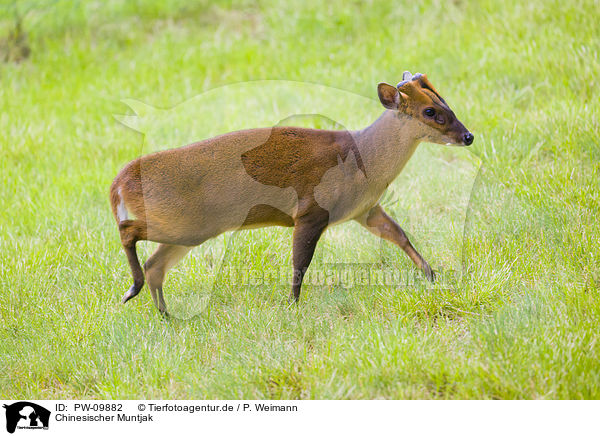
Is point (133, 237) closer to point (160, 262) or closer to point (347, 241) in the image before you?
point (160, 262)

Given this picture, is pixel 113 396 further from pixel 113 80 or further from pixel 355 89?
pixel 113 80

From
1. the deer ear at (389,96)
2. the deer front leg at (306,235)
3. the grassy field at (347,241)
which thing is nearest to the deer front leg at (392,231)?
the grassy field at (347,241)

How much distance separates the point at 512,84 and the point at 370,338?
3743 mm

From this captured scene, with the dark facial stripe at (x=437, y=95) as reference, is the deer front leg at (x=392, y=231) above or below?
below

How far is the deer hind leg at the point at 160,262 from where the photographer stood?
14.5 feet

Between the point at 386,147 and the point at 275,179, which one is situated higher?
the point at 386,147
